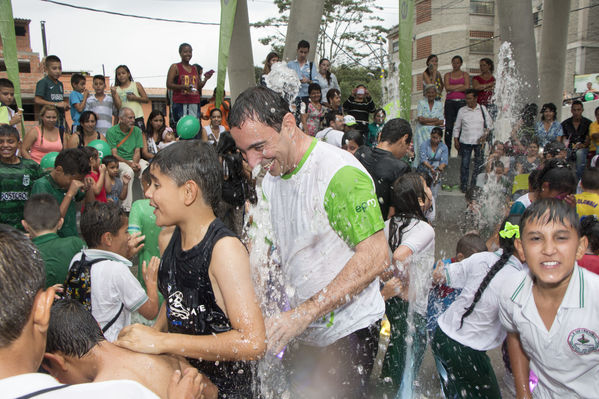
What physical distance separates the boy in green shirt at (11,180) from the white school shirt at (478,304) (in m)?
4.72

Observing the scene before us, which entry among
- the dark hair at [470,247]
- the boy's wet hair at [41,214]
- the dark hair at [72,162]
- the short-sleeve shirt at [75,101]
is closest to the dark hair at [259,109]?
the boy's wet hair at [41,214]

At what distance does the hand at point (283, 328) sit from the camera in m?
2.09

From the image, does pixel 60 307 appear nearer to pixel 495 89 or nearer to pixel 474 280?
pixel 474 280

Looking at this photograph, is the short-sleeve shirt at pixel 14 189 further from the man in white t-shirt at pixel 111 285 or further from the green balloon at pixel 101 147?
the man in white t-shirt at pixel 111 285

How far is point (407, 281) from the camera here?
3943 mm

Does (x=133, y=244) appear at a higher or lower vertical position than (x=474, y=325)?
higher

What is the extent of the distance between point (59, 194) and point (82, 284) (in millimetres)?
2588

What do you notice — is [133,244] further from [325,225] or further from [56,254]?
[325,225]

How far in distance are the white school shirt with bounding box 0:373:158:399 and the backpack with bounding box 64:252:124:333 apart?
226 cm

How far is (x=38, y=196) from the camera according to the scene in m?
3.95


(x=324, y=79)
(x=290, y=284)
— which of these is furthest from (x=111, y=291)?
(x=324, y=79)

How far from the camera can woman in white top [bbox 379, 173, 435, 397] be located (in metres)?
3.85

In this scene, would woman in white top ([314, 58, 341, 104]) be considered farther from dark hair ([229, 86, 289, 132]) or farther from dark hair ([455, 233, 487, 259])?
dark hair ([229, 86, 289, 132])

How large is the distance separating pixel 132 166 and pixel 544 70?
11.7m
